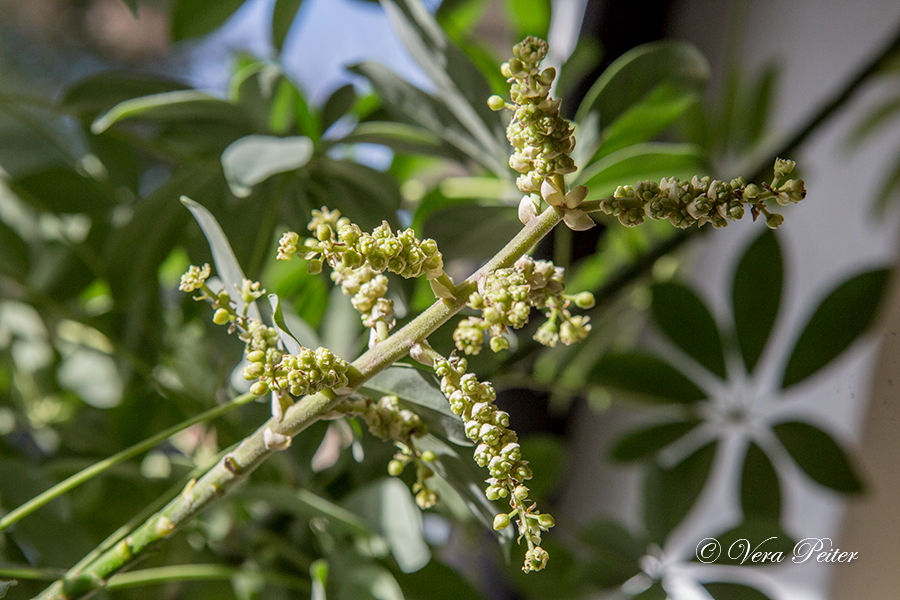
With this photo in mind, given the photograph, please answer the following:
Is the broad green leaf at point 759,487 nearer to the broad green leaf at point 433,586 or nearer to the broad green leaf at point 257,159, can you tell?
the broad green leaf at point 433,586

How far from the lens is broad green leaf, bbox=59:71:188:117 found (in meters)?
0.38

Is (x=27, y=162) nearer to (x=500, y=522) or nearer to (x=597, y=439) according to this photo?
(x=500, y=522)

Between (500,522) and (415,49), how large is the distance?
0.90 feet

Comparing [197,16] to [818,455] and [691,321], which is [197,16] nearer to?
[691,321]

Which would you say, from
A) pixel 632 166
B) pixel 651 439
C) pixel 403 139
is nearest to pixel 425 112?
pixel 403 139

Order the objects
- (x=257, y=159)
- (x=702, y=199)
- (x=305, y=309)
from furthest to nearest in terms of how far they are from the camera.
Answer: (x=305, y=309) < (x=257, y=159) < (x=702, y=199)

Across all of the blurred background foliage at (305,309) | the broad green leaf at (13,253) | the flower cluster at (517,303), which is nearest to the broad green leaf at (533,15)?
the blurred background foliage at (305,309)

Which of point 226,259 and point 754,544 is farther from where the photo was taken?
point 754,544

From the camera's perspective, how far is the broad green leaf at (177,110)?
0.33 metres

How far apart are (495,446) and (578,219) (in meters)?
0.08

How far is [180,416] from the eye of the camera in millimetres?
501

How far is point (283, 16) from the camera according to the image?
395 mm

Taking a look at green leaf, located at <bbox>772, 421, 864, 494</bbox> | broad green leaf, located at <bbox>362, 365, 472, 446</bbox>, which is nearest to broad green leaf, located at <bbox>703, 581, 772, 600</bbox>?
green leaf, located at <bbox>772, 421, 864, 494</bbox>

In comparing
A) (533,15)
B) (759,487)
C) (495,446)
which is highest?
(533,15)
